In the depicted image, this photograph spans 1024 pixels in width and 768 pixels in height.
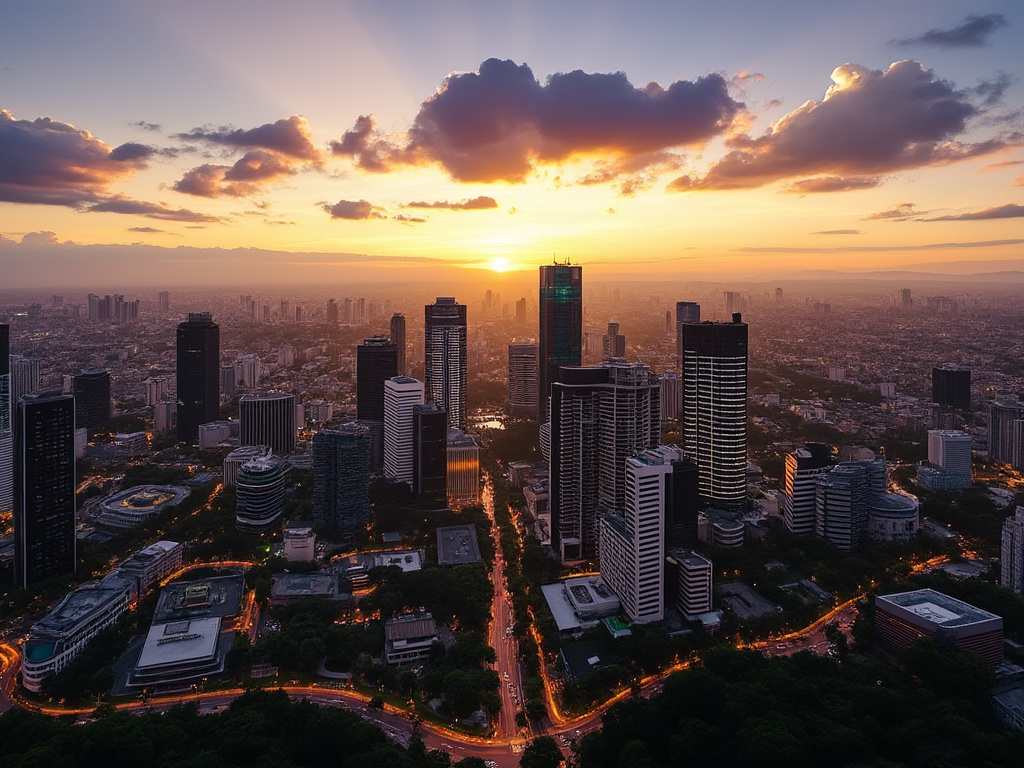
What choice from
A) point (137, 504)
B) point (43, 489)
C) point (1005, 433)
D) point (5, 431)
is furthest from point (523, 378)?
point (43, 489)

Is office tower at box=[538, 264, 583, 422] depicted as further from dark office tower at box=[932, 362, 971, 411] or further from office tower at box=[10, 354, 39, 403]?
office tower at box=[10, 354, 39, 403]

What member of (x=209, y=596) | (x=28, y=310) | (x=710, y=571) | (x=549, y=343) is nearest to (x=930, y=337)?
(x=549, y=343)

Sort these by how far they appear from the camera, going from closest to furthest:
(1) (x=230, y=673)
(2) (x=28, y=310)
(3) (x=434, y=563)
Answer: (1) (x=230, y=673) < (3) (x=434, y=563) < (2) (x=28, y=310)

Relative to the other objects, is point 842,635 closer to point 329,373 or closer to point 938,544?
point 938,544

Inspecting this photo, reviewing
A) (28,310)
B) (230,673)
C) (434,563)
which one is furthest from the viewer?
(28,310)

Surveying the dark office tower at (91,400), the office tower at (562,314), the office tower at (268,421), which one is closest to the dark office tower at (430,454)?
the office tower at (268,421)

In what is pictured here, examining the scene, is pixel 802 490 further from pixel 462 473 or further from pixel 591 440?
pixel 462 473

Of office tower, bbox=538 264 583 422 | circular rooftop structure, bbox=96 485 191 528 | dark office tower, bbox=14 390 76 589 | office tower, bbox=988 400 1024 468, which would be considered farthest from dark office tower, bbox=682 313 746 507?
dark office tower, bbox=14 390 76 589
